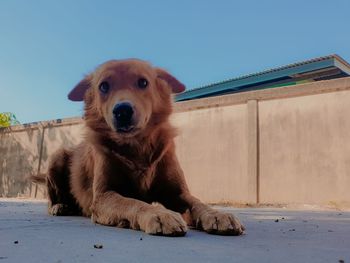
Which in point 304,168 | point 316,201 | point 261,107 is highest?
point 261,107

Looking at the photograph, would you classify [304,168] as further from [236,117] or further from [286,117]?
[236,117]

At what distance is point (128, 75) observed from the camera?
346 cm

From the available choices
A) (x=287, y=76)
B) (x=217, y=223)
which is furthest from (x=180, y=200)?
(x=287, y=76)

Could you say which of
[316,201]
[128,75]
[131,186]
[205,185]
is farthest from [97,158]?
[205,185]

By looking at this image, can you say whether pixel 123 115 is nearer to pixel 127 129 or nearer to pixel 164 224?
pixel 127 129

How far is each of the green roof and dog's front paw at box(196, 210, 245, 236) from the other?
9.27 meters

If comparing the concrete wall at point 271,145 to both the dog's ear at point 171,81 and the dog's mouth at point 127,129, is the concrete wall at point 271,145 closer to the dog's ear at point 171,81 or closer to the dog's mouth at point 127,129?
the dog's ear at point 171,81

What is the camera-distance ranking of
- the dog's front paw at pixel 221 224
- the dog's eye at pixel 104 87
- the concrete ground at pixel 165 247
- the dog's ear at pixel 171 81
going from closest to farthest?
the concrete ground at pixel 165 247 → the dog's front paw at pixel 221 224 → the dog's eye at pixel 104 87 → the dog's ear at pixel 171 81

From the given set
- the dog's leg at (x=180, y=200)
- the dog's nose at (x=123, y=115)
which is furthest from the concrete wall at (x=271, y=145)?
the dog's nose at (x=123, y=115)

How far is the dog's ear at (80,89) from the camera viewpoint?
13.2 ft

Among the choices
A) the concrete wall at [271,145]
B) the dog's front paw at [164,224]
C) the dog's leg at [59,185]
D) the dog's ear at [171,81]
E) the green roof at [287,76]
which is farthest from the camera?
the green roof at [287,76]

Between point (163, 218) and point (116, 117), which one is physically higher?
point (116, 117)

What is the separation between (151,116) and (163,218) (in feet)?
4.62

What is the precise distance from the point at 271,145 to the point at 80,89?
5.73m
